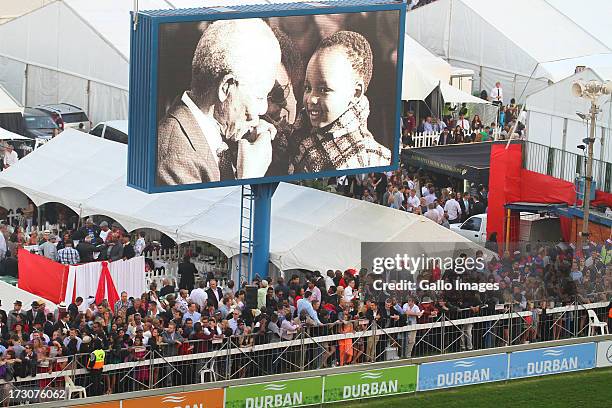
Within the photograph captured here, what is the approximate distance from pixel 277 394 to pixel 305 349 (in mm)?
1055

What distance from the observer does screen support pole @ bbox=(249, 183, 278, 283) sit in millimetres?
26156

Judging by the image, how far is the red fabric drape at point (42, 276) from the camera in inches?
969

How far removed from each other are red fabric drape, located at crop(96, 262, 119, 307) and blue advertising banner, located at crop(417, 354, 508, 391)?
199 inches

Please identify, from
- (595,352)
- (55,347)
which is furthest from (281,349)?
(595,352)

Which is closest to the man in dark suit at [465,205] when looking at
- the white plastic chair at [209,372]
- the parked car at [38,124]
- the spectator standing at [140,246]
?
the spectator standing at [140,246]

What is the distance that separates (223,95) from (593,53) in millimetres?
17198

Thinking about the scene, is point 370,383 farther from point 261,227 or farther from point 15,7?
point 15,7

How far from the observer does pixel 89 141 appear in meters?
31.5

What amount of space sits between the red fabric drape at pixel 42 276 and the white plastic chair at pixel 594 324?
816 cm

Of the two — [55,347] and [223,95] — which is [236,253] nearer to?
[223,95]

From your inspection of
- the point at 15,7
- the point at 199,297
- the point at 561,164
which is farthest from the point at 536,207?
the point at 15,7

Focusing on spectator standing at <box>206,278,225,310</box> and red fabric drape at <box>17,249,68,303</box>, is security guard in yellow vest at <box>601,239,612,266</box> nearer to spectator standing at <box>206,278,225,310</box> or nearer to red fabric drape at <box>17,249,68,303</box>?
spectator standing at <box>206,278,225,310</box>

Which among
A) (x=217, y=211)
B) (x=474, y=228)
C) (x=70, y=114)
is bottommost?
(x=474, y=228)

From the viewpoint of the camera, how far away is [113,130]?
34281 millimetres
